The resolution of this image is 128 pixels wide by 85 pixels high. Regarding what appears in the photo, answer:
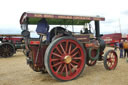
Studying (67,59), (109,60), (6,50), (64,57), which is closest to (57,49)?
(64,57)

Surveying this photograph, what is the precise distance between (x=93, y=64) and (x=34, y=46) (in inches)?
126

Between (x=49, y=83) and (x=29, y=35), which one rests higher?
(x=29, y=35)

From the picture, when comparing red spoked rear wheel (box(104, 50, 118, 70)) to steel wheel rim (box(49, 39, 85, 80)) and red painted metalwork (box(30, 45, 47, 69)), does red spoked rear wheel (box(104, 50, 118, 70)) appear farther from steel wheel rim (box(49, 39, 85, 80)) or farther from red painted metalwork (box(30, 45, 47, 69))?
red painted metalwork (box(30, 45, 47, 69))

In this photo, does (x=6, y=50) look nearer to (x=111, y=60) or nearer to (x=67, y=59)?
(x=67, y=59)

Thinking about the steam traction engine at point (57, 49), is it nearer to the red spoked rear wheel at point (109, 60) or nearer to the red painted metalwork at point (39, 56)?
the red painted metalwork at point (39, 56)

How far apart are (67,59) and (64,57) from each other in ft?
0.35

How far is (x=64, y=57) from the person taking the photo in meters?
4.20

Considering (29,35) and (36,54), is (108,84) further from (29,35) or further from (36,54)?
(29,35)

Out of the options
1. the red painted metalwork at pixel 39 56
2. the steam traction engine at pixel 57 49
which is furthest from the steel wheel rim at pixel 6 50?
the red painted metalwork at pixel 39 56

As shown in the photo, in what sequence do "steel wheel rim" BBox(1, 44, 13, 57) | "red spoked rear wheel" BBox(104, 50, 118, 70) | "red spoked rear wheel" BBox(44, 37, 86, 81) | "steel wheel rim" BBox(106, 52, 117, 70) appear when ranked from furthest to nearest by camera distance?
"steel wheel rim" BBox(1, 44, 13, 57) → "steel wheel rim" BBox(106, 52, 117, 70) → "red spoked rear wheel" BBox(104, 50, 118, 70) → "red spoked rear wheel" BBox(44, 37, 86, 81)

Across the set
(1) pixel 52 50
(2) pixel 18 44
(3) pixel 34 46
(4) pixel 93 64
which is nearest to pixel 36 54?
(3) pixel 34 46

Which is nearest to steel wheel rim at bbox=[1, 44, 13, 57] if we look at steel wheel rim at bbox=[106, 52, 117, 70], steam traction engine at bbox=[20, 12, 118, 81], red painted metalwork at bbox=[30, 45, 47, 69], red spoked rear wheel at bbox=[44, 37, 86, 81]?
steam traction engine at bbox=[20, 12, 118, 81]

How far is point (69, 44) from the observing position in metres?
4.43

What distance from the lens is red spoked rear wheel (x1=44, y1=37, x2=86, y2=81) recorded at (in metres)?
3.95
